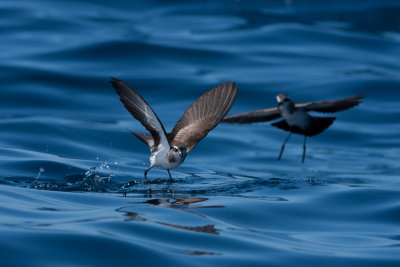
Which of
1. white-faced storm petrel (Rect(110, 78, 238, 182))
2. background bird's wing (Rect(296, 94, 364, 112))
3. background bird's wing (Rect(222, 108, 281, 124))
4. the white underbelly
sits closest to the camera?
white-faced storm petrel (Rect(110, 78, 238, 182))

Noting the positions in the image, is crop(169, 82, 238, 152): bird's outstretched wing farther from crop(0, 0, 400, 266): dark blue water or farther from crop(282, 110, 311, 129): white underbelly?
crop(282, 110, 311, 129): white underbelly

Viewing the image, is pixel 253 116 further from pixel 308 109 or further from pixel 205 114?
pixel 205 114

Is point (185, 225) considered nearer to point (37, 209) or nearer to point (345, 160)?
point (37, 209)

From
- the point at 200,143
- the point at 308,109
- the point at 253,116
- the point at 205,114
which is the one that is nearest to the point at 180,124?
the point at 205,114

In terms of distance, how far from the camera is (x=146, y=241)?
5.83 metres

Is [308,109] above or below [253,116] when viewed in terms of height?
above

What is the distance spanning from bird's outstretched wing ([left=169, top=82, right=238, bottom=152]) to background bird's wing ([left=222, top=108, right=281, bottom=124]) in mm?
1061

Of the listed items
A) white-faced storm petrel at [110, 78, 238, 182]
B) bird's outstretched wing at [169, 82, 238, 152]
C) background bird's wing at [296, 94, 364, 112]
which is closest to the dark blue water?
white-faced storm petrel at [110, 78, 238, 182]

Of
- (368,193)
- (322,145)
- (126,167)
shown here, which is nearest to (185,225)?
(368,193)

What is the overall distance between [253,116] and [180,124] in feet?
4.49

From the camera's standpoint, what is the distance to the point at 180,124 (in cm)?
881

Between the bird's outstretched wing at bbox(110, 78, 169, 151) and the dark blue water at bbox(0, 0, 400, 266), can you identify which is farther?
the bird's outstretched wing at bbox(110, 78, 169, 151)

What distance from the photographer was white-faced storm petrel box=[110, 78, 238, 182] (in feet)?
23.2

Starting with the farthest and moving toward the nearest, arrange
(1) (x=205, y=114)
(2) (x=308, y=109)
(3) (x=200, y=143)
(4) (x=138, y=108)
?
(3) (x=200, y=143) → (2) (x=308, y=109) → (1) (x=205, y=114) → (4) (x=138, y=108)
